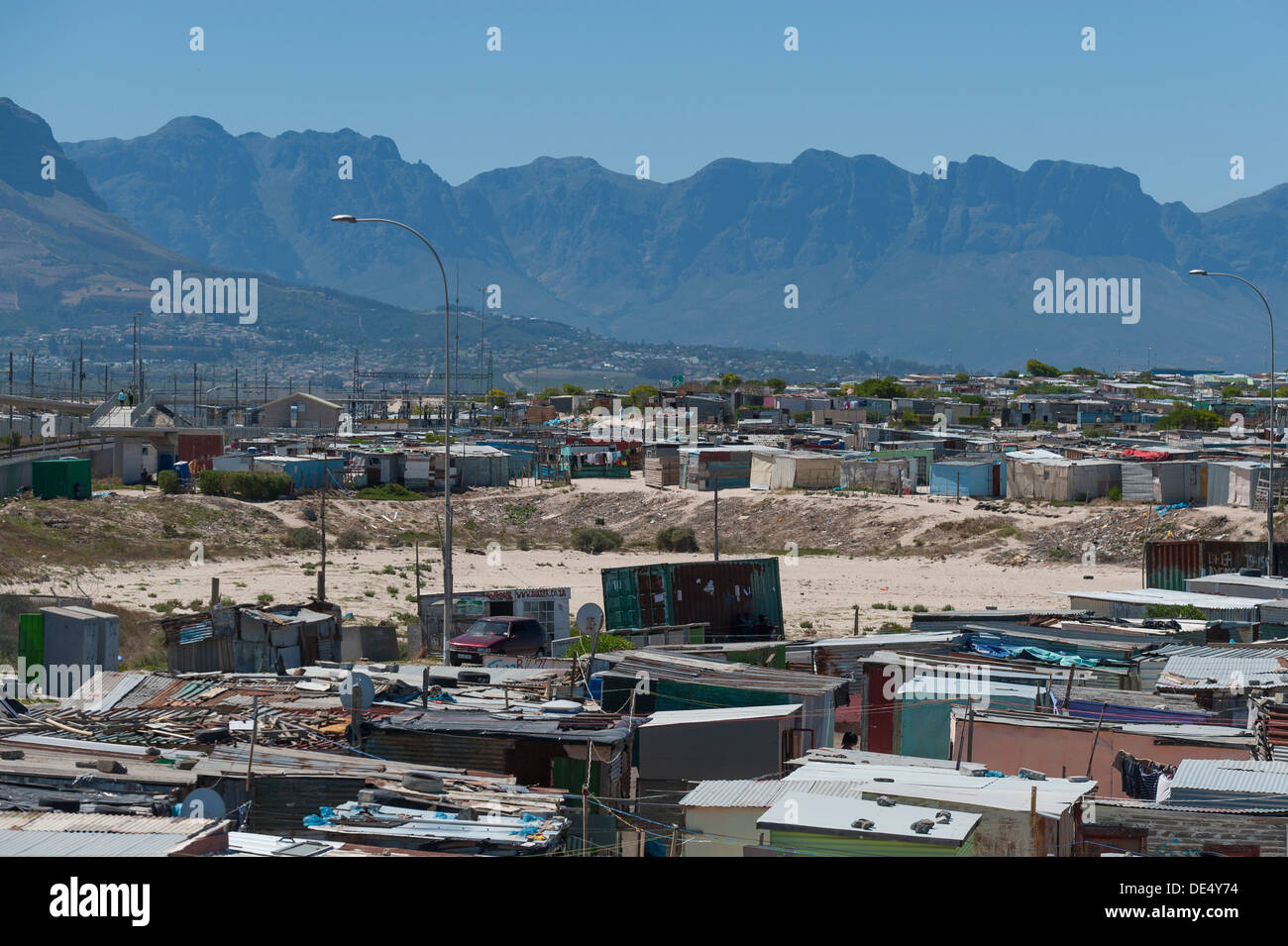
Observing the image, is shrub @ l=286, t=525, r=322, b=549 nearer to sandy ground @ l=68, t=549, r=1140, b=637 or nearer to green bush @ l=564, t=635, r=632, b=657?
sandy ground @ l=68, t=549, r=1140, b=637

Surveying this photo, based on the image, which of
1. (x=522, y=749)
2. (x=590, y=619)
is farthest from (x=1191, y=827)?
(x=590, y=619)

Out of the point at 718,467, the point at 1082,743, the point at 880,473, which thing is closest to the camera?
the point at 1082,743

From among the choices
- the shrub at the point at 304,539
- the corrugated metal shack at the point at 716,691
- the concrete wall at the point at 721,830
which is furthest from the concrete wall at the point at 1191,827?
the shrub at the point at 304,539

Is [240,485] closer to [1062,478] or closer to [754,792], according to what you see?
[1062,478]

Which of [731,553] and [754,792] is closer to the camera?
[754,792]
